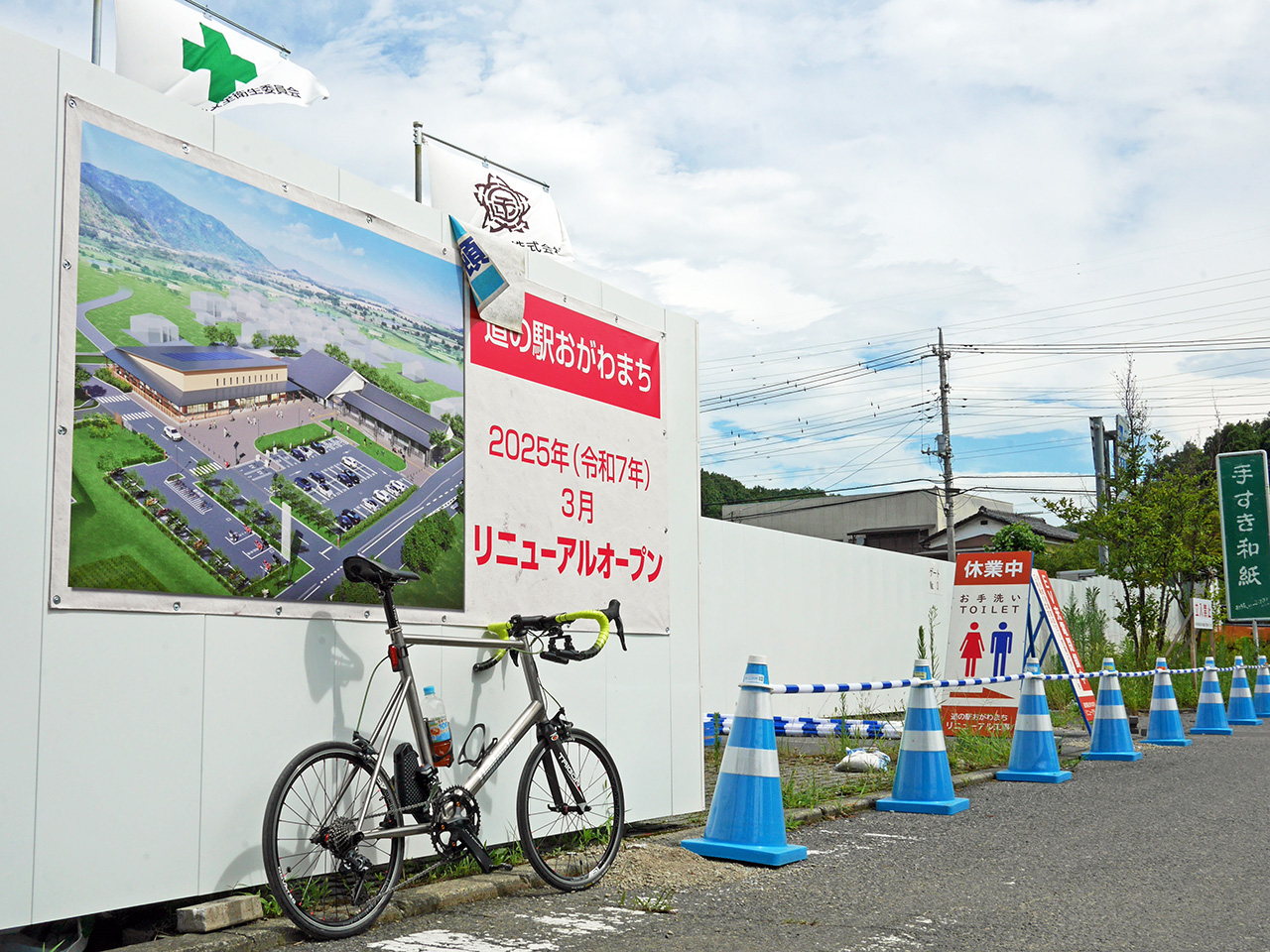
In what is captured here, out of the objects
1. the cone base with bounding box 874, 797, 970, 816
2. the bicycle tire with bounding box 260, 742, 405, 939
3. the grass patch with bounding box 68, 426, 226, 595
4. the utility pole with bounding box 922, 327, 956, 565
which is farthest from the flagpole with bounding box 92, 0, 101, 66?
the utility pole with bounding box 922, 327, 956, 565

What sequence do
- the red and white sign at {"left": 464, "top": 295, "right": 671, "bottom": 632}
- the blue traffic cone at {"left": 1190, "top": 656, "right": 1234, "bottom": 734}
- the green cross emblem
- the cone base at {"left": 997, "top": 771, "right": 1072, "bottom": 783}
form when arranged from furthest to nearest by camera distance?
1. the blue traffic cone at {"left": 1190, "top": 656, "right": 1234, "bottom": 734}
2. the cone base at {"left": 997, "top": 771, "right": 1072, "bottom": 783}
3. the green cross emblem
4. the red and white sign at {"left": 464, "top": 295, "right": 671, "bottom": 632}

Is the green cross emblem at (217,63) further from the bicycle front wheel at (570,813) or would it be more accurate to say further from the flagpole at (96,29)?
the bicycle front wheel at (570,813)

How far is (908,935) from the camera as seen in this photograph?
413cm

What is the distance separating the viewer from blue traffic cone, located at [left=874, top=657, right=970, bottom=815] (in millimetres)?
7371

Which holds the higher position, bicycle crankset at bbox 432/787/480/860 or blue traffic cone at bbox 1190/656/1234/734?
bicycle crankset at bbox 432/787/480/860

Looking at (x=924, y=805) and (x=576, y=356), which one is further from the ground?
(x=576, y=356)

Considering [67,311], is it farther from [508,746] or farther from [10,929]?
[508,746]

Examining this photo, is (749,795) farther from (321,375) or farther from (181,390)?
(181,390)

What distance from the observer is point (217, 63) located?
702 cm

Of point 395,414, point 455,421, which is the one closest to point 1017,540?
point 455,421

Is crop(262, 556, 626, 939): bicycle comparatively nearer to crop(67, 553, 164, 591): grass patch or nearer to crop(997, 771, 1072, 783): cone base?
crop(67, 553, 164, 591): grass patch

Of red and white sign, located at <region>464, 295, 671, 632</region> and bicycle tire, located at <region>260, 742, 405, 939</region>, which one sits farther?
red and white sign, located at <region>464, 295, 671, 632</region>

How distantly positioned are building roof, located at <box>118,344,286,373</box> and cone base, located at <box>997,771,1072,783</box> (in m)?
7.24

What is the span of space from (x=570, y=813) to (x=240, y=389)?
8.08 ft
